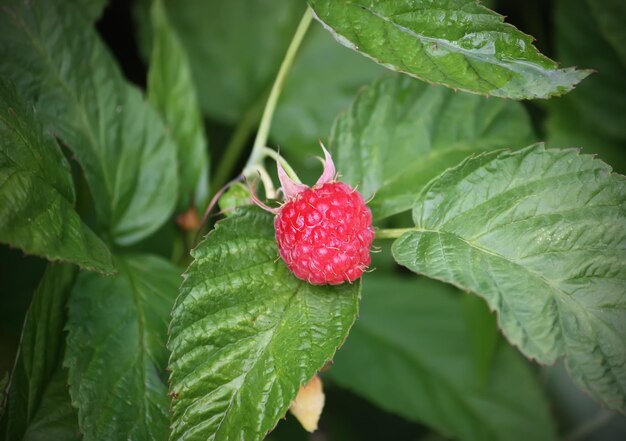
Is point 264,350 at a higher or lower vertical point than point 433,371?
higher

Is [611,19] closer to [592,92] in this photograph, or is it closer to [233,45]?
[592,92]

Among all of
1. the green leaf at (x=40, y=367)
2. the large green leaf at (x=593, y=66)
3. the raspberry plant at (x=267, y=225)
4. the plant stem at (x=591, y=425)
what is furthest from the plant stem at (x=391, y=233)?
the plant stem at (x=591, y=425)

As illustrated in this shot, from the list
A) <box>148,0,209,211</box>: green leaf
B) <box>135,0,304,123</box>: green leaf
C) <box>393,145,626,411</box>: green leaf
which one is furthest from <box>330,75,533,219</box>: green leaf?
<box>135,0,304,123</box>: green leaf

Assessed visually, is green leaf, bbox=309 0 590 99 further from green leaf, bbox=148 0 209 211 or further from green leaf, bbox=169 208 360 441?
green leaf, bbox=148 0 209 211

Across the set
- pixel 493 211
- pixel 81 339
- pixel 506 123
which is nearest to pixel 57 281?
pixel 81 339

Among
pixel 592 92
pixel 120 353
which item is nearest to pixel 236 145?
pixel 120 353

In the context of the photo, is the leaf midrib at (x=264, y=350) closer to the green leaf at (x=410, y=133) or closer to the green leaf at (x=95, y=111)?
the green leaf at (x=410, y=133)

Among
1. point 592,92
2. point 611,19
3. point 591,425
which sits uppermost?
point 611,19
